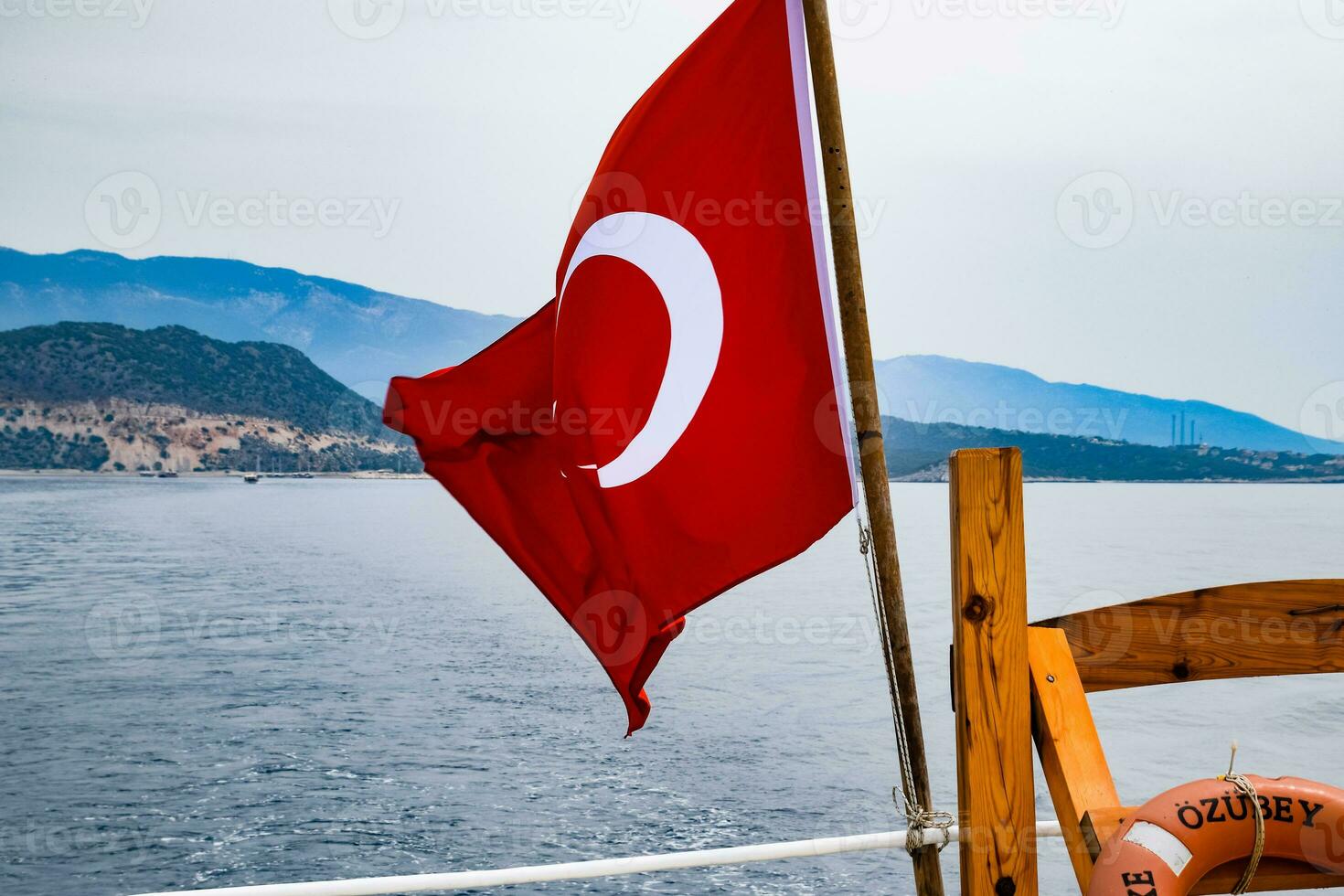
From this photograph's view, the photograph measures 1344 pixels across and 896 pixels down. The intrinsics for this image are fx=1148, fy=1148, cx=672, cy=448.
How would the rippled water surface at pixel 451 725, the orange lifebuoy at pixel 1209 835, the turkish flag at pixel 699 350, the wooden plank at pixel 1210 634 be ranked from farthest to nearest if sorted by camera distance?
the rippled water surface at pixel 451 725, the turkish flag at pixel 699 350, the wooden plank at pixel 1210 634, the orange lifebuoy at pixel 1209 835

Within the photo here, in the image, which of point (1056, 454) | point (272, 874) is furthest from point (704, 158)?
point (1056, 454)

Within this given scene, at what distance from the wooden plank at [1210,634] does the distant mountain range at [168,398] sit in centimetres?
9353

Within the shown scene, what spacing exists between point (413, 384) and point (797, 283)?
910 mm

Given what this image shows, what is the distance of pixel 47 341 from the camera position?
99562 mm

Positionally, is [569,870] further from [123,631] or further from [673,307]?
[123,631]

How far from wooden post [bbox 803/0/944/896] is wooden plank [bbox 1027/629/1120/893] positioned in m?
0.24

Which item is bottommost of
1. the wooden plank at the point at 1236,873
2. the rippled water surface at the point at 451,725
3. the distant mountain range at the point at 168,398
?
the rippled water surface at the point at 451,725

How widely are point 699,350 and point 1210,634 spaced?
1.14 metres

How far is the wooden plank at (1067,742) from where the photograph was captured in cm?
191

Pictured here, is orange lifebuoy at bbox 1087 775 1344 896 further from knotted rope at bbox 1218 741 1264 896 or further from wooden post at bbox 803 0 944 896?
wooden post at bbox 803 0 944 896
